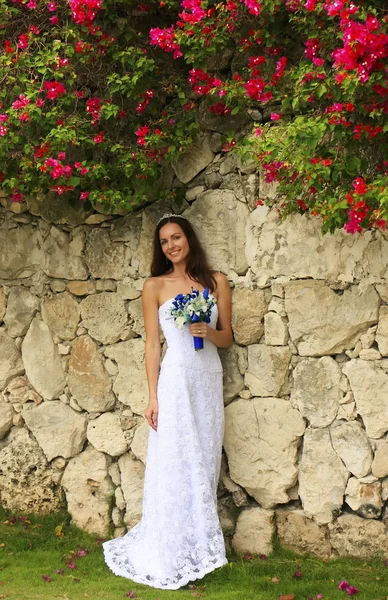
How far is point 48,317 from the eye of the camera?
17.8 ft

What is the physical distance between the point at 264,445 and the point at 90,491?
50.0 inches

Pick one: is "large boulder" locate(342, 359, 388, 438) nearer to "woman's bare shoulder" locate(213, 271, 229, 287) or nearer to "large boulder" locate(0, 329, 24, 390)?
"woman's bare shoulder" locate(213, 271, 229, 287)

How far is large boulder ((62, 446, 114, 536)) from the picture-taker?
207 inches

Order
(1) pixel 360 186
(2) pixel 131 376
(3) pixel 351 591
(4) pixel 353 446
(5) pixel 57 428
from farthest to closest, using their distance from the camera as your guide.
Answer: (5) pixel 57 428
(2) pixel 131 376
(4) pixel 353 446
(3) pixel 351 591
(1) pixel 360 186

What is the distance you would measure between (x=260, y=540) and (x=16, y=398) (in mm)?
1943

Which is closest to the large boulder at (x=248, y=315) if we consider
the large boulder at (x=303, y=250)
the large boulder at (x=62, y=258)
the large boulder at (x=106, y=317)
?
the large boulder at (x=303, y=250)

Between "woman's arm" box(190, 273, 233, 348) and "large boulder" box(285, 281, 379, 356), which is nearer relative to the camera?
"large boulder" box(285, 281, 379, 356)

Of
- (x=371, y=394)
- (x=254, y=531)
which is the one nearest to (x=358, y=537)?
(x=254, y=531)

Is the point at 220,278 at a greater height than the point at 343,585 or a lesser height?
greater

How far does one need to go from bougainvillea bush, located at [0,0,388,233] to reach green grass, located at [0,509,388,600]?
188 centimetres

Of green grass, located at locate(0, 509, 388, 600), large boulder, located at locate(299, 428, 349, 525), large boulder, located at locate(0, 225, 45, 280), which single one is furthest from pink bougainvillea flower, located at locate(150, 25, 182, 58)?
green grass, located at locate(0, 509, 388, 600)

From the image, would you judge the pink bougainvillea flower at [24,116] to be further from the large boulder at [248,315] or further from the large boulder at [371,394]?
the large boulder at [371,394]

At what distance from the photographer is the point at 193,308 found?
4.56m

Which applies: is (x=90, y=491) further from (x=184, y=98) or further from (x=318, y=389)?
(x=184, y=98)
